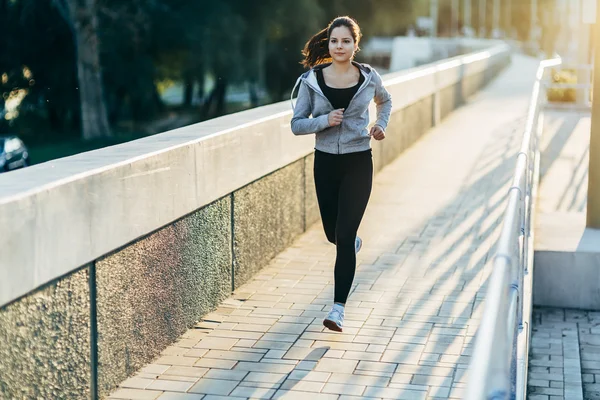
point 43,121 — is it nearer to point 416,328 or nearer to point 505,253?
point 416,328

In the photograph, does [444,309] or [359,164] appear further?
[444,309]

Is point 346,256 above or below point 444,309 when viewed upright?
above

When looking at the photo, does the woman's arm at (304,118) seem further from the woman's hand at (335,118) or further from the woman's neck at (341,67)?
the woman's neck at (341,67)

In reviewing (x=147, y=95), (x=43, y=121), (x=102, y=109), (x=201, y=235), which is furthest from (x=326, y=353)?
(x=43, y=121)

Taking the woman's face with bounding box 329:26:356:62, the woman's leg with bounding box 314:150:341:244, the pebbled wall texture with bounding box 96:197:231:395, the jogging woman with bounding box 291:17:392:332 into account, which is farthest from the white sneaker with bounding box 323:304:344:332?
the woman's face with bounding box 329:26:356:62

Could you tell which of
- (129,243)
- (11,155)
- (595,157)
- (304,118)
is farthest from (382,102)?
(11,155)

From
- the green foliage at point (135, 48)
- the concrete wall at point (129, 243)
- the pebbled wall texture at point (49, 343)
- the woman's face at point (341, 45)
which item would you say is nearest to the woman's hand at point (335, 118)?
the woman's face at point (341, 45)

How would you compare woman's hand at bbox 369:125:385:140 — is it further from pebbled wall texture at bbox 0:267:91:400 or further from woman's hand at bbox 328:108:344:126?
pebbled wall texture at bbox 0:267:91:400

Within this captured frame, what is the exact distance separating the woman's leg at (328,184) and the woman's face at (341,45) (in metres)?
0.56

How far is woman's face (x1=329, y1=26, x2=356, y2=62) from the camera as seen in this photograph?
552 cm

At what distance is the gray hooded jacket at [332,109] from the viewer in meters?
5.64

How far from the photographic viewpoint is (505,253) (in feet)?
9.22

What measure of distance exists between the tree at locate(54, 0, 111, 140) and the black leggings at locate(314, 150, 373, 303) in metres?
29.1

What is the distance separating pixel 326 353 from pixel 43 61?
121ft
